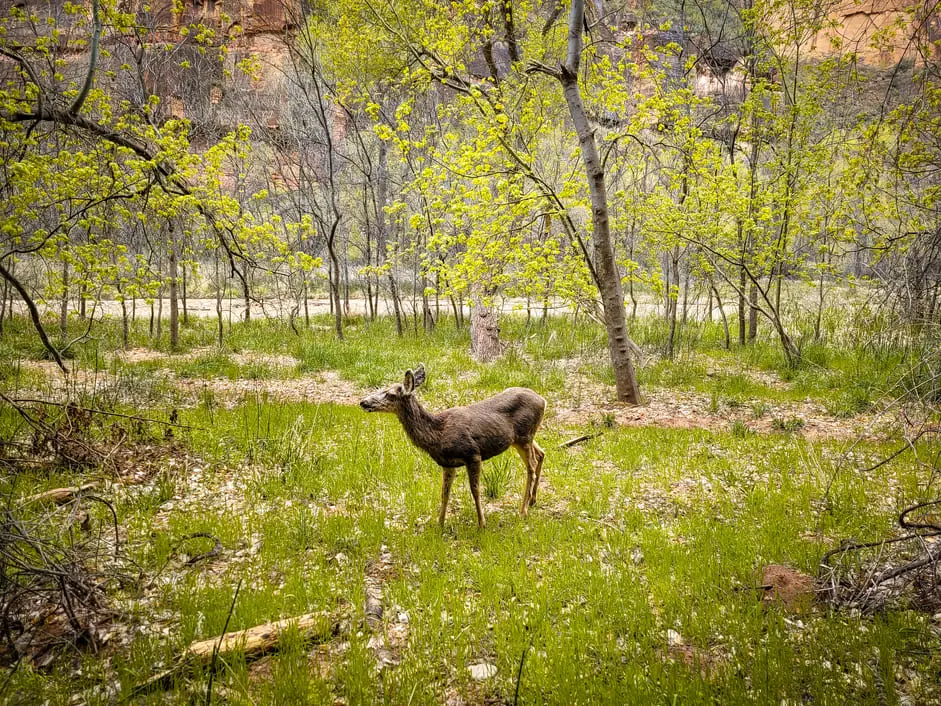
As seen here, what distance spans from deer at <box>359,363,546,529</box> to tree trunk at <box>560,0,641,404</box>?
5790 millimetres

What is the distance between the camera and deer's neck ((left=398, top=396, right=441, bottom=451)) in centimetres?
515

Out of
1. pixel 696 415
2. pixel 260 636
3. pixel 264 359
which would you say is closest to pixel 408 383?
pixel 260 636

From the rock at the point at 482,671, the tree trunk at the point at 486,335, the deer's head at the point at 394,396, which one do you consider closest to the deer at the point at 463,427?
the deer's head at the point at 394,396

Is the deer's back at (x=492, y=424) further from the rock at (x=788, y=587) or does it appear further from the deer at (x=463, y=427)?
the rock at (x=788, y=587)

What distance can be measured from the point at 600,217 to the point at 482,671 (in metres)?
9.26

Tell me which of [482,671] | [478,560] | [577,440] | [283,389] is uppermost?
[283,389]

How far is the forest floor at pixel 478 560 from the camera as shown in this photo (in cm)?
332

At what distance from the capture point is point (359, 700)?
3201 mm

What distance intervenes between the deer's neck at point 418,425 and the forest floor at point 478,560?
43.2 inches

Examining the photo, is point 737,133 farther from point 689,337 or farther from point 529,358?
point 529,358

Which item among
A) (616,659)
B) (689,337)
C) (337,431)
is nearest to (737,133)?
(689,337)

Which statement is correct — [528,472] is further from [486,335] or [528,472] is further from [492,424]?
[486,335]

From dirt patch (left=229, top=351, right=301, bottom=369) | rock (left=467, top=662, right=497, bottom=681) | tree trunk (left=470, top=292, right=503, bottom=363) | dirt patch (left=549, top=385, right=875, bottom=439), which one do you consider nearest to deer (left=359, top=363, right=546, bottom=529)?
rock (left=467, top=662, right=497, bottom=681)

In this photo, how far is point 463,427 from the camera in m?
5.30
